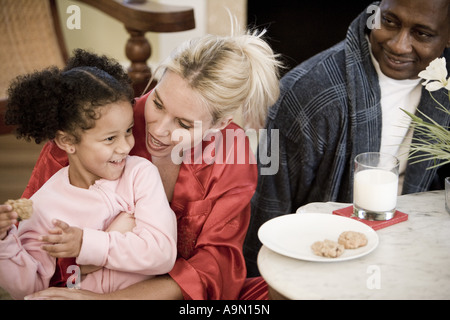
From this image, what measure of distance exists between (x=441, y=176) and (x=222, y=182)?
0.89 m

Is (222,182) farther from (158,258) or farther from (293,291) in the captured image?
(293,291)

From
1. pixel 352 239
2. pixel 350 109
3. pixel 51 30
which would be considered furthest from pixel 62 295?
pixel 51 30

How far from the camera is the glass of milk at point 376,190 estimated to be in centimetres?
130

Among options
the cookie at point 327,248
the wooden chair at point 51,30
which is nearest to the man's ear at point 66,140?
the cookie at point 327,248

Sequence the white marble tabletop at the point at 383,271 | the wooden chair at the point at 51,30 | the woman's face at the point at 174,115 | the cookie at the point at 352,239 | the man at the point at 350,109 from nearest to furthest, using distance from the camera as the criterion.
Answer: the white marble tabletop at the point at 383,271
the cookie at the point at 352,239
the woman's face at the point at 174,115
the man at the point at 350,109
the wooden chair at the point at 51,30

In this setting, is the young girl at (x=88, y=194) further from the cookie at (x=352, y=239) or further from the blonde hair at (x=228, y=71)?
the cookie at (x=352, y=239)

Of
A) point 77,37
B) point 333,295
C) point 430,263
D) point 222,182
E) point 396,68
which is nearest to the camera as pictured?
point 333,295

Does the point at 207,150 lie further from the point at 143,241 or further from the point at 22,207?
the point at 22,207

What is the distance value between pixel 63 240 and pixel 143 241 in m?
0.17

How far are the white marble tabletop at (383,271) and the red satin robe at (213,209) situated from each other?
0.82 ft

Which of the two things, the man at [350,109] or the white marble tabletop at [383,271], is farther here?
the man at [350,109]

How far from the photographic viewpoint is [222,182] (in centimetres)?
148

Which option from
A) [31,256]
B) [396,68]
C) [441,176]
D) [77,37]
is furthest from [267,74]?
[77,37]

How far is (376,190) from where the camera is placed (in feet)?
4.26
